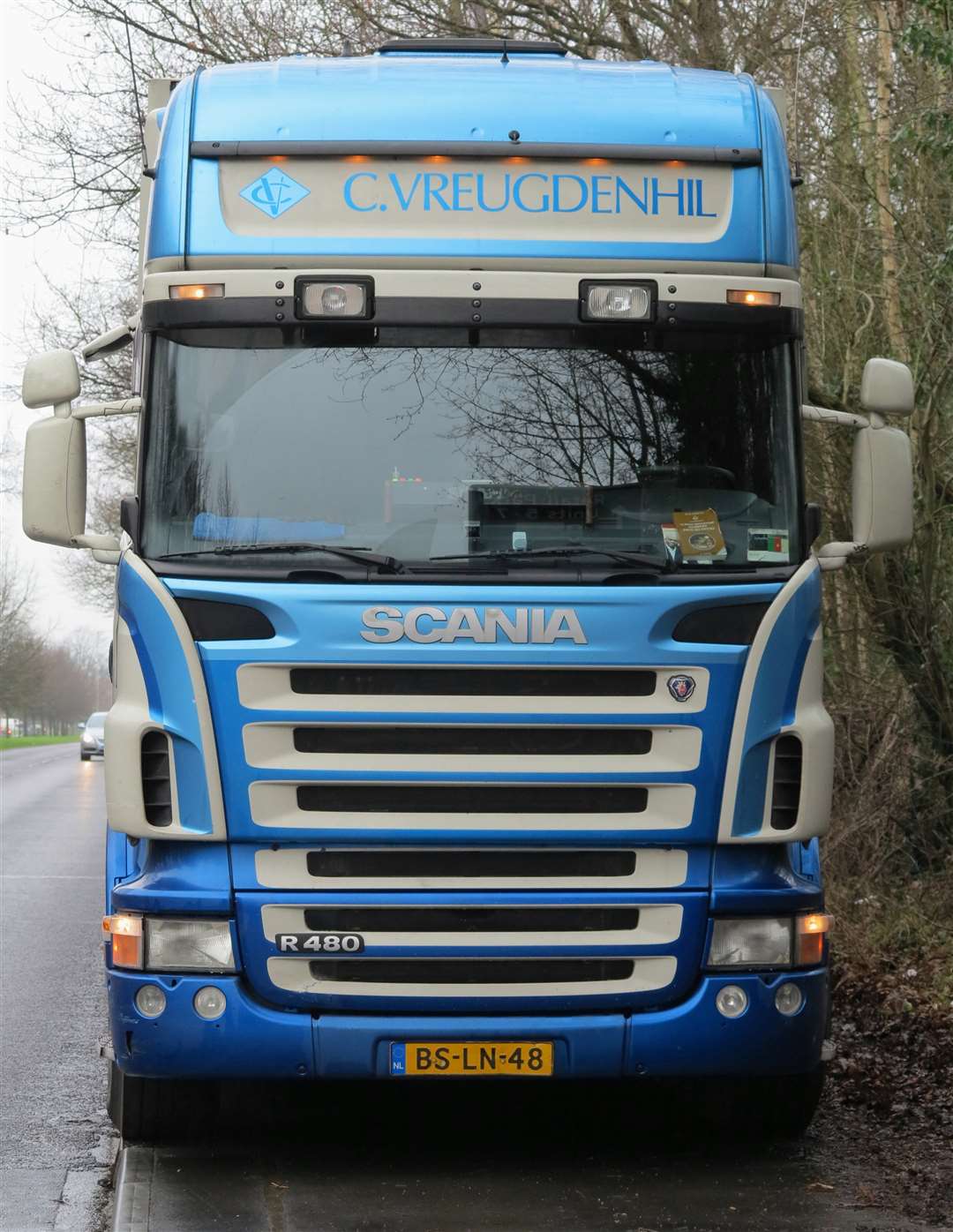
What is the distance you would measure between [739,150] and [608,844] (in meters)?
2.42

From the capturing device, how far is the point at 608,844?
18.4 feet

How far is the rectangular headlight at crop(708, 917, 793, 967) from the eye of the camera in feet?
18.7

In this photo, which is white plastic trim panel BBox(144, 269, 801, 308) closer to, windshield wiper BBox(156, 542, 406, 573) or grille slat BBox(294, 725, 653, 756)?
windshield wiper BBox(156, 542, 406, 573)

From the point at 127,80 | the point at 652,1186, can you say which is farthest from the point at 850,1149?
the point at 127,80

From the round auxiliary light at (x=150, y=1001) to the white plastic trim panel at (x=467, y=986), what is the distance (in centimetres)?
36

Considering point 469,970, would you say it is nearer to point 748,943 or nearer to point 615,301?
point 748,943

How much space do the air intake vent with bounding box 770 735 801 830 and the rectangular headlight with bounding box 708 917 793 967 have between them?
326mm

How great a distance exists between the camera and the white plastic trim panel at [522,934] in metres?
5.57

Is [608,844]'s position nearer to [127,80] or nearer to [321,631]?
[321,631]

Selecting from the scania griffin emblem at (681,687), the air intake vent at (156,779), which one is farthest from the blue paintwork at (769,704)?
the air intake vent at (156,779)

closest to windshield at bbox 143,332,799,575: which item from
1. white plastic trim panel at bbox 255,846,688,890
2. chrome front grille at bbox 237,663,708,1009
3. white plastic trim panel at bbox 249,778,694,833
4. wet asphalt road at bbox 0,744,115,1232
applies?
chrome front grille at bbox 237,663,708,1009

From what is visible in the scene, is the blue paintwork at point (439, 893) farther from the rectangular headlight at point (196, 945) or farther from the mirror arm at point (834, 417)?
the mirror arm at point (834, 417)

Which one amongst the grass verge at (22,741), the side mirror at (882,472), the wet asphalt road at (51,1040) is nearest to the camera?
the wet asphalt road at (51,1040)

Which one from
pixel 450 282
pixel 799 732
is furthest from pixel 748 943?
pixel 450 282
